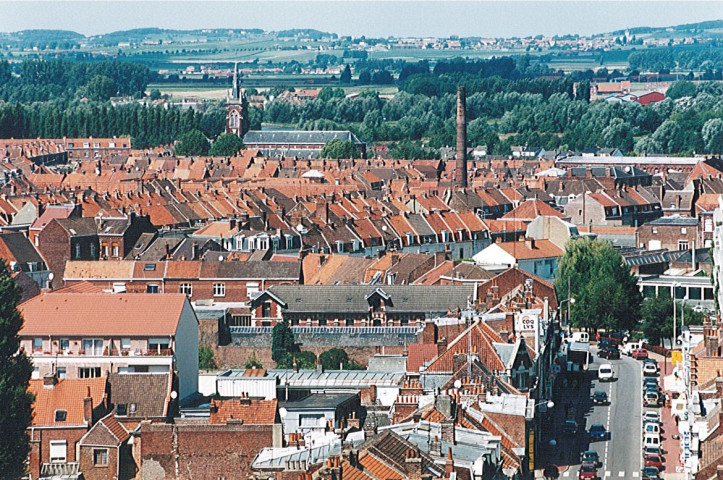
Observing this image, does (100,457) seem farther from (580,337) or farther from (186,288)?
(186,288)

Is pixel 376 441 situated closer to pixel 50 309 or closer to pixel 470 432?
pixel 470 432

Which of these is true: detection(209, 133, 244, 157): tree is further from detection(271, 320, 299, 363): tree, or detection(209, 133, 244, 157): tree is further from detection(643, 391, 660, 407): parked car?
detection(643, 391, 660, 407): parked car

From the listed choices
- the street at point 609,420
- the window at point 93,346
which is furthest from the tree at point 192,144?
the window at point 93,346

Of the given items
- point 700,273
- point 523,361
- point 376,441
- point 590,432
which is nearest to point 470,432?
point 376,441

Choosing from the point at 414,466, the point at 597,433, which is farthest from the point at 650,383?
the point at 414,466

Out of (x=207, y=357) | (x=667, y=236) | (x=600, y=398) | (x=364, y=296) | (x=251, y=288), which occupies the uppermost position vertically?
(x=364, y=296)

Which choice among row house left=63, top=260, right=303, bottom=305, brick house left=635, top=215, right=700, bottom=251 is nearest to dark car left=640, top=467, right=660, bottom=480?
row house left=63, top=260, right=303, bottom=305
